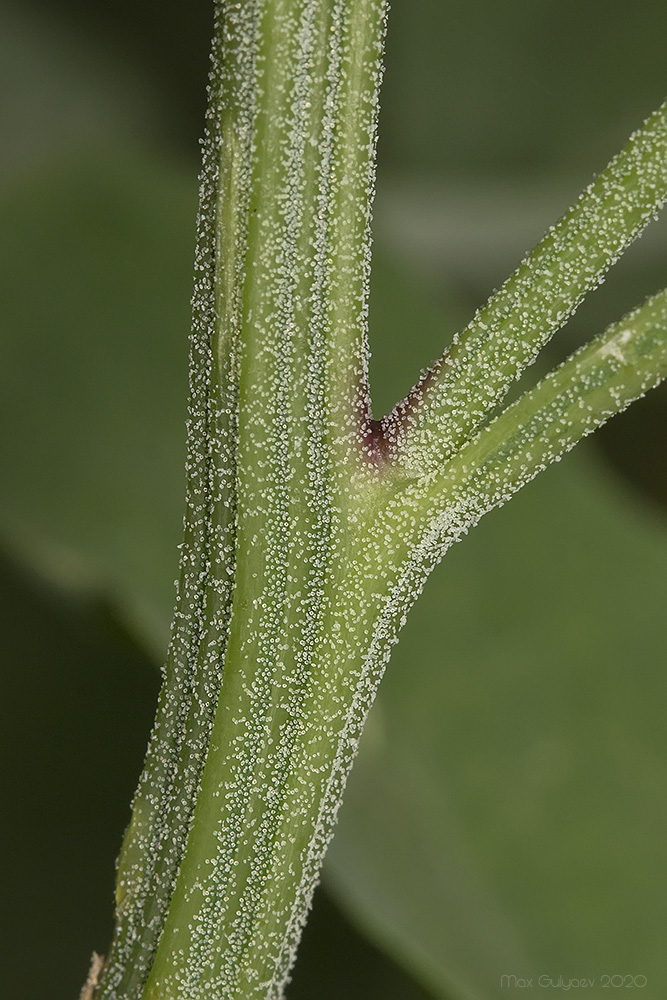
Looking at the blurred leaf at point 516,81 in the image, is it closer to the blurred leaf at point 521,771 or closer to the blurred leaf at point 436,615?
the blurred leaf at point 436,615

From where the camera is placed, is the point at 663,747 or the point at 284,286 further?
the point at 663,747

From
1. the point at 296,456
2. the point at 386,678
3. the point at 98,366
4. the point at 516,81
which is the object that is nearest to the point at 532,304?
the point at 296,456

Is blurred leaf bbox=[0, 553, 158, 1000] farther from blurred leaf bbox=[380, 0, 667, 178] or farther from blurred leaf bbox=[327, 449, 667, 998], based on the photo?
blurred leaf bbox=[380, 0, 667, 178]

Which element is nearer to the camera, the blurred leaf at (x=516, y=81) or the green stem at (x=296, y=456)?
the green stem at (x=296, y=456)

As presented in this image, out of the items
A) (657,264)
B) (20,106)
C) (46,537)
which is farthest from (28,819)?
(657,264)

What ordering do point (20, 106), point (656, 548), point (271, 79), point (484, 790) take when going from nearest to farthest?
point (271, 79) < point (484, 790) < point (656, 548) < point (20, 106)

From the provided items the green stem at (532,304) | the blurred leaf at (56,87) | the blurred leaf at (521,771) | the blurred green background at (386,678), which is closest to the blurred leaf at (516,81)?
the blurred leaf at (56,87)

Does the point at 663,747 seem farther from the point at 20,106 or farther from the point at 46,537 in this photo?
the point at 20,106

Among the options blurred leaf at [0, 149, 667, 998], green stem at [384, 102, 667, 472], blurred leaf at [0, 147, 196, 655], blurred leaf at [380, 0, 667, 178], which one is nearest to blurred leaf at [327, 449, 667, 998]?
blurred leaf at [0, 149, 667, 998]
